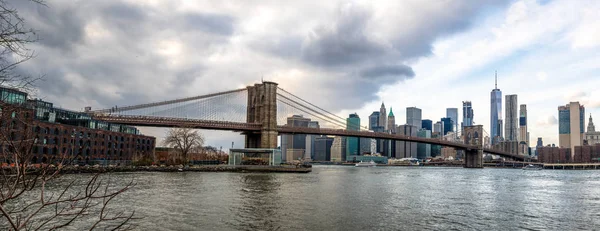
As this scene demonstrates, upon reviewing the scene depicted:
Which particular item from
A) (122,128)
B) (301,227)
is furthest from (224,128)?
(301,227)

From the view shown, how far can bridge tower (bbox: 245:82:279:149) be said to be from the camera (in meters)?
80.2

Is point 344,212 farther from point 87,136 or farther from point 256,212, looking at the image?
point 87,136

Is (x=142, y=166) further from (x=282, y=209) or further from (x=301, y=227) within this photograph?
(x=301, y=227)

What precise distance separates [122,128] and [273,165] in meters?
39.6

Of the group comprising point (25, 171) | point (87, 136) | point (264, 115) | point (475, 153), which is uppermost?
point (264, 115)

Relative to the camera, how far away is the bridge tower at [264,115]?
8025cm

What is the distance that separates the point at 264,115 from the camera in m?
82.1

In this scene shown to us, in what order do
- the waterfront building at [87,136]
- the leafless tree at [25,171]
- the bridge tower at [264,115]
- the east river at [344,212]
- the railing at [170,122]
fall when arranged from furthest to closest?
the bridge tower at [264,115], the railing at [170,122], the waterfront building at [87,136], the east river at [344,212], the leafless tree at [25,171]

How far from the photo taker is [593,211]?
80.8ft

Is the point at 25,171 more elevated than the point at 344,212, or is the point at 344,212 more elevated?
the point at 25,171

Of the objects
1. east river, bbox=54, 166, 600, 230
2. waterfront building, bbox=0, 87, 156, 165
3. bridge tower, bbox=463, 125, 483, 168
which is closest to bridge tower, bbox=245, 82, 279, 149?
waterfront building, bbox=0, 87, 156, 165

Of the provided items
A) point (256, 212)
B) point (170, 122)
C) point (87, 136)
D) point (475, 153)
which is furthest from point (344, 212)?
point (475, 153)

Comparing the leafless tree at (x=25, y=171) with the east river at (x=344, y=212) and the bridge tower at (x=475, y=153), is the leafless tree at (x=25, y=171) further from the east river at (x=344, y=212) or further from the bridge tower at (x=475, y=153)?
the bridge tower at (x=475, y=153)

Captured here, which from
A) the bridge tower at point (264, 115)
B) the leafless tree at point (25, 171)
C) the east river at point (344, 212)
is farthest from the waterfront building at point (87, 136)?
the leafless tree at point (25, 171)
